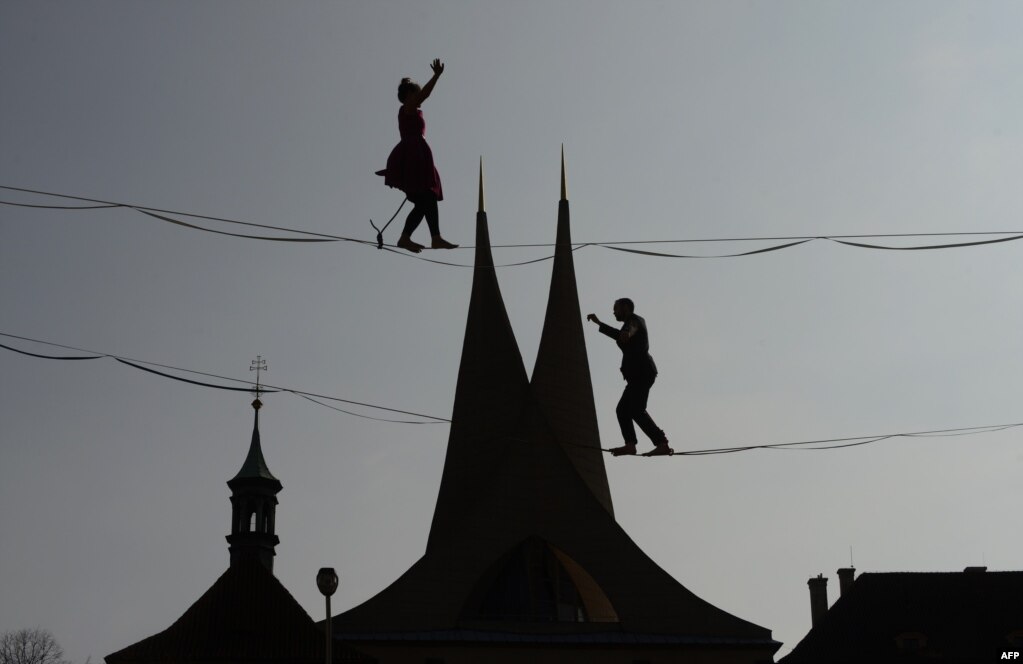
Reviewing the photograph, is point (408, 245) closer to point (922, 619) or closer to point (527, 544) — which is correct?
point (527, 544)

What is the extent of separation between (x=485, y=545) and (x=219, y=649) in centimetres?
780

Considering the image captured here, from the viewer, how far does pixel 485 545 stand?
3838 cm

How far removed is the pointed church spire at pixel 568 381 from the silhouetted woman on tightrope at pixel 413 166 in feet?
92.8

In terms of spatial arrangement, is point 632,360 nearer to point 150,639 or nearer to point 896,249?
point 896,249

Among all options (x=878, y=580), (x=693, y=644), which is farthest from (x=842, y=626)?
(x=693, y=644)

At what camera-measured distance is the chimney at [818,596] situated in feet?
147

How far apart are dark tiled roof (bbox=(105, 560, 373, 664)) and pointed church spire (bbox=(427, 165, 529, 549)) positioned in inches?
286

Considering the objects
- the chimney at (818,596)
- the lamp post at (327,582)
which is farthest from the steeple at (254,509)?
the lamp post at (327,582)

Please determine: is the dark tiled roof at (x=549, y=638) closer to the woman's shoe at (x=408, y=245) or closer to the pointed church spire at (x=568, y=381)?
the pointed church spire at (x=568, y=381)

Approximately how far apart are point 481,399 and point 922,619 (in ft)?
42.7

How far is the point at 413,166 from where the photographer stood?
13.7 metres

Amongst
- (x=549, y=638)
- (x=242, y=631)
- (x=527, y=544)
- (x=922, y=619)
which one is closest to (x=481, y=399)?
(x=527, y=544)

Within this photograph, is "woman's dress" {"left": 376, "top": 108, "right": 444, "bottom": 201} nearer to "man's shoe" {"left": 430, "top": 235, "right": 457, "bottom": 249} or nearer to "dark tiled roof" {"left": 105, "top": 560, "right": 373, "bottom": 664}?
"man's shoe" {"left": 430, "top": 235, "right": 457, "bottom": 249}

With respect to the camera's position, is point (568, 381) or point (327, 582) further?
point (568, 381)
